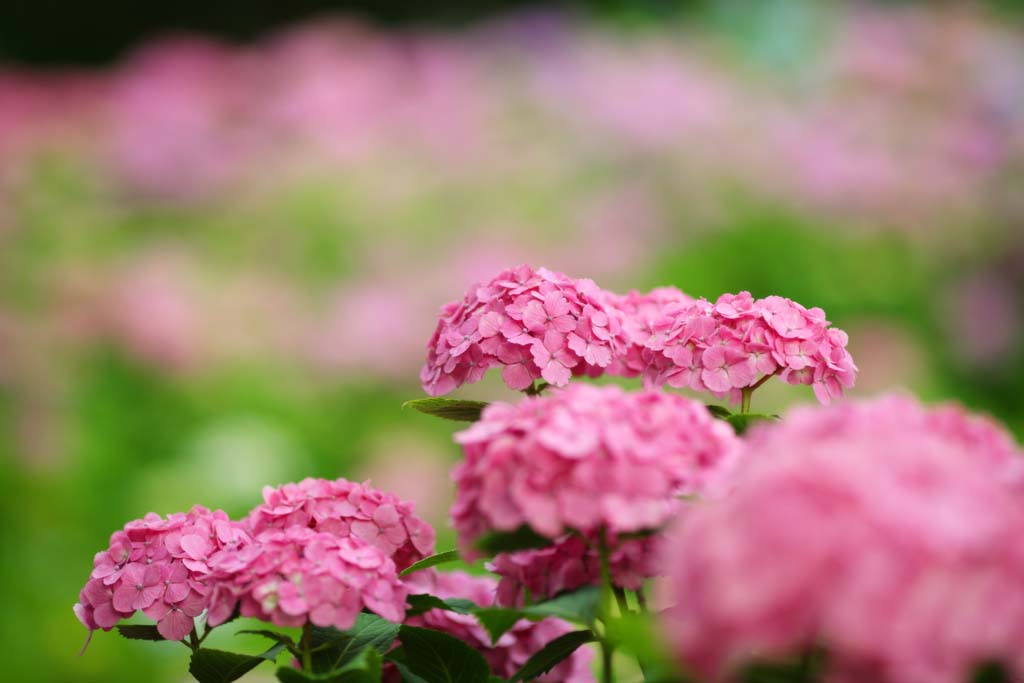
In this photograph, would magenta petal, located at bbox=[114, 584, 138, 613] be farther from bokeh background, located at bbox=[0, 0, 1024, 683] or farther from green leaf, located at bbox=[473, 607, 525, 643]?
bokeh background, located at bbox=[0, 0, 1024, 683]

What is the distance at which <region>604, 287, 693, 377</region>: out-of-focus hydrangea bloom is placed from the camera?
47.0 inches

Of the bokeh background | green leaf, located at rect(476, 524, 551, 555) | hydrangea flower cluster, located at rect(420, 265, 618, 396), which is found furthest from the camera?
the bokeh background

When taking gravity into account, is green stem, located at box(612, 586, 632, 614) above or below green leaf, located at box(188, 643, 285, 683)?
above

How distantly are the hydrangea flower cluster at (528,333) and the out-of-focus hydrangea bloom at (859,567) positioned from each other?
435mm

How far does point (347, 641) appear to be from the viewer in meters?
1.11

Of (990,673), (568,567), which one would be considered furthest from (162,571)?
(990,673)

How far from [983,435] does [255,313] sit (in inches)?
126

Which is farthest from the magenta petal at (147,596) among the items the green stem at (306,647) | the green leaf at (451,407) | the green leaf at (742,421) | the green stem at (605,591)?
the green leaf at (742,421)

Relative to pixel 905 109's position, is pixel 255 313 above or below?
below

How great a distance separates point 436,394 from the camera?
3.91ft

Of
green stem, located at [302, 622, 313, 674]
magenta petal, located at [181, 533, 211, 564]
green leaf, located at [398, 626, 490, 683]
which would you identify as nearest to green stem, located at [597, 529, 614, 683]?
green leaf, located at [398, 626, 490, 683]

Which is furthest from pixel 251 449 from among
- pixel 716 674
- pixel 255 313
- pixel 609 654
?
pixel 716 674

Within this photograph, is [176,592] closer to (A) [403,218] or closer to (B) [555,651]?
(B) [555,651]

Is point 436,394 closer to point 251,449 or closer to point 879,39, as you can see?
point 251,449
